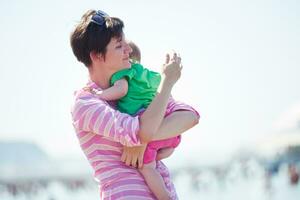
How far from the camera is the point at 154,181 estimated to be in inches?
101

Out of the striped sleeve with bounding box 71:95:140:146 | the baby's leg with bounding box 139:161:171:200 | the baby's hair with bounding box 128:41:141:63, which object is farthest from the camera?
the baby's hair with bounding box 128:41:141:63

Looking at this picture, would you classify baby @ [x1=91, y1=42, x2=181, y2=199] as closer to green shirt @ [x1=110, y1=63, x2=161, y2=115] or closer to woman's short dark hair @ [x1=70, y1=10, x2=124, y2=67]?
green shirt @ [x1=110, y1=63, x2=161, y2=115]

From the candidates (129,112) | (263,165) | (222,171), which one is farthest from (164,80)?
(222,171)

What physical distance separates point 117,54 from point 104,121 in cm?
26

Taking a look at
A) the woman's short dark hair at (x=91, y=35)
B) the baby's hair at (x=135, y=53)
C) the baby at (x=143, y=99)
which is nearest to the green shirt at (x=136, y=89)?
the baby at (x=143, y=99)

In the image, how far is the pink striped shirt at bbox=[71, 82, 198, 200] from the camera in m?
2.52

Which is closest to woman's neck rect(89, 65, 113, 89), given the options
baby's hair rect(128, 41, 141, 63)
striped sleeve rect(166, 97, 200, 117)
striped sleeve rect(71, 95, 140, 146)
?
striped sleeve rect(71, 95, 140, 146)

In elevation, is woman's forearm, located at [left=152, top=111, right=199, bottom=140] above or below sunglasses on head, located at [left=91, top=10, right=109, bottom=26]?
below

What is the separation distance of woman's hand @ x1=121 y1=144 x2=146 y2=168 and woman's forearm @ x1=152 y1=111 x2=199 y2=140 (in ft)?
0.24

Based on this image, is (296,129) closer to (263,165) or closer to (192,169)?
(192,169)

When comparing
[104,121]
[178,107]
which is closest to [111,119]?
[104,121]

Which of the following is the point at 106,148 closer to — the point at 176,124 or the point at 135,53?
the point at 176,124

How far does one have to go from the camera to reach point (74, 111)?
8.50ft

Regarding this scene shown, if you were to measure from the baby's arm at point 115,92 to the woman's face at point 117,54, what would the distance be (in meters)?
0.06
